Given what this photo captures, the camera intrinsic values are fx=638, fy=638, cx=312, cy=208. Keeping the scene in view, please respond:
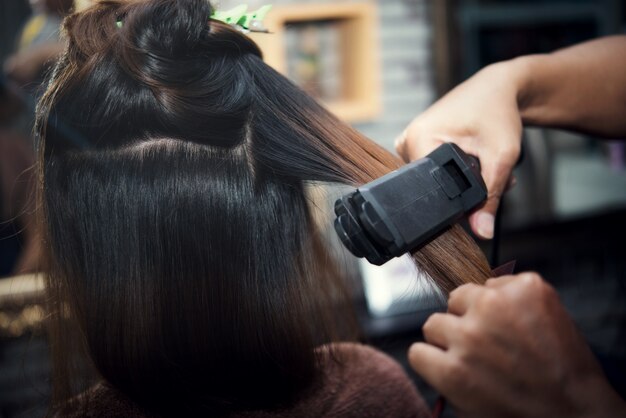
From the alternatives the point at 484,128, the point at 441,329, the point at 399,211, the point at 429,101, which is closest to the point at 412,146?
the point at 484,128

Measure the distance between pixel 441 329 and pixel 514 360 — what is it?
65 mm

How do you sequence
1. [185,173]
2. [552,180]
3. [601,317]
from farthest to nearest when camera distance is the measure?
[552,180], [601,317], [185,173]

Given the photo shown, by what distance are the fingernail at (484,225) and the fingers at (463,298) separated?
0.24 metres

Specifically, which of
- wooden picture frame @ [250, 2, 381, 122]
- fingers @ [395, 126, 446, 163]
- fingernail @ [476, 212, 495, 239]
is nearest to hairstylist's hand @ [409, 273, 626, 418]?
fingernail @ [476, 212, 495, 239]

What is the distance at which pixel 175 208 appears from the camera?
696 mm

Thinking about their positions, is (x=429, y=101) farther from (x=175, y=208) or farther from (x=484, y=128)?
(x=175, y=208)

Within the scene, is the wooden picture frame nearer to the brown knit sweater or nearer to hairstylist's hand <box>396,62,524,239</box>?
hairstylist's hand <box>396,62,524,239</box>

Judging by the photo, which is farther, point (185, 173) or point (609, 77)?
point (609, 77)

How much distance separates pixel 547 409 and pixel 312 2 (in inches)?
86.2

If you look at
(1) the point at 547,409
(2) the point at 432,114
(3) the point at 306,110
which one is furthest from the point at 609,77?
(1) the point at 547,409

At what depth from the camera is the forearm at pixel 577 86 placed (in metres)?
0.97

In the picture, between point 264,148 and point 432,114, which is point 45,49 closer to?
point 264,148

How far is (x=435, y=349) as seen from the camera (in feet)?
1.81

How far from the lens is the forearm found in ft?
3.17
